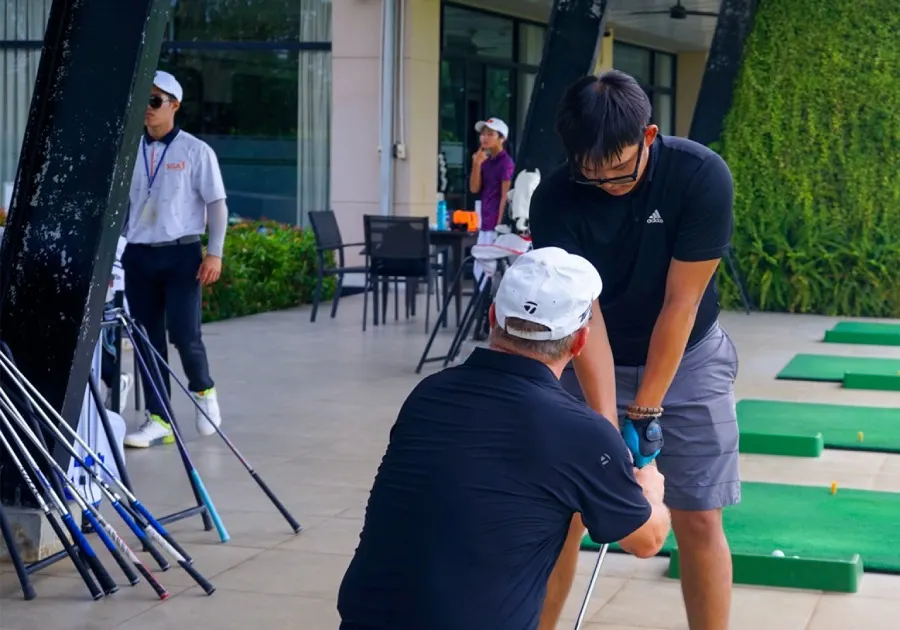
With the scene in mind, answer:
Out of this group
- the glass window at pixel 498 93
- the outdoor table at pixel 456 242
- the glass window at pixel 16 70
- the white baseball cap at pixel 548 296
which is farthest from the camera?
the glass window at pixel 498 93

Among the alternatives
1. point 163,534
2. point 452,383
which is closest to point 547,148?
point 163,534

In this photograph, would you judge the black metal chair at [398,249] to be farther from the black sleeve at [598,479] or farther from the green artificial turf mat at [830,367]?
the black sleeve at [598,479]

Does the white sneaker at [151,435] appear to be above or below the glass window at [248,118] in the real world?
below

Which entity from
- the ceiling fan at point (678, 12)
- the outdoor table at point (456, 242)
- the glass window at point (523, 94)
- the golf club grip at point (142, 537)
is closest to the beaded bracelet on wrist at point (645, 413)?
the golf club grip at point (142, 537)

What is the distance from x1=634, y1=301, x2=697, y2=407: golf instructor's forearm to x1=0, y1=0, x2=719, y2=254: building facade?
540 inches

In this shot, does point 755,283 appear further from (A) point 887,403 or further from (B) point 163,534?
(B) point 163,534

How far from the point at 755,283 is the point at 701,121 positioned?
1.92 meters

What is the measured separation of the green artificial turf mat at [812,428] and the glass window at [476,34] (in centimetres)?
1100

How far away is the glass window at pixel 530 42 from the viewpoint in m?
22.1

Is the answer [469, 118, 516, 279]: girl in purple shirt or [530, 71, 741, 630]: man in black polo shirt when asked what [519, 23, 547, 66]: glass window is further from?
[530, 71, 741, 630]: man in black polo shirt

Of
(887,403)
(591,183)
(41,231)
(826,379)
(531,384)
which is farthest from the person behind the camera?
(826,379)

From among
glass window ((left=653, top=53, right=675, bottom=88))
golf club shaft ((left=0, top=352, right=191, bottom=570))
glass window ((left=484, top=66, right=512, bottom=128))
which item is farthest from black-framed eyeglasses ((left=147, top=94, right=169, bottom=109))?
glass window ((left=653, top=53, right=675, bottom=88))

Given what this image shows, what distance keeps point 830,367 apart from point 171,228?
605 cm

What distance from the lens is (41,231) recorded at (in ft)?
18.6
